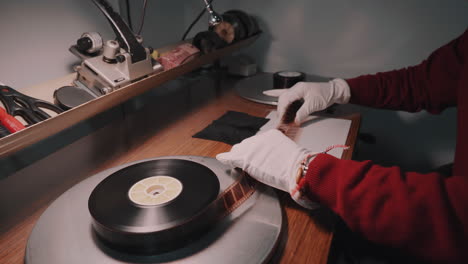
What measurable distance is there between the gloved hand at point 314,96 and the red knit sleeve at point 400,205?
0.44 m

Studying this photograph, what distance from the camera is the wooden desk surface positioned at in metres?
0.54

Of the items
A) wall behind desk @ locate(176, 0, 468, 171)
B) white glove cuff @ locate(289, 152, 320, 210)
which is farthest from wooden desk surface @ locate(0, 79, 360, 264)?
wall behind desk @ locate(176, 0, 468, 171)

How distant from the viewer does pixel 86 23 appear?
1.12m

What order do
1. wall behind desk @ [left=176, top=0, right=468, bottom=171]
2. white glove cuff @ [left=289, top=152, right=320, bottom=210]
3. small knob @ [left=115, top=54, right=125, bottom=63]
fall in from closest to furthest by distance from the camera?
white glove cuff @ [left=289, top=152, right=320, bottom=210] < small knob @ [left=115, top=54, right=125, bottom=63] < wall behind desk @ [left=176, top=0, right=468, bottom=171]

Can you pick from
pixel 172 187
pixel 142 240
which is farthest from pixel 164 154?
pixel 142 240

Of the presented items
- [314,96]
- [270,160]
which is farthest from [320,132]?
[270,160]

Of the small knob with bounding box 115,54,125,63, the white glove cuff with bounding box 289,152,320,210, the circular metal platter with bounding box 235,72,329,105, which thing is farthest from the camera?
the circular metal platter with bounding box 235,72,329,105

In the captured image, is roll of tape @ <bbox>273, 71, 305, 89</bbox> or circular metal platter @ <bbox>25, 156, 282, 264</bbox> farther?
roll of tape @ <bbox>273, 71, 305, 89</bbox>

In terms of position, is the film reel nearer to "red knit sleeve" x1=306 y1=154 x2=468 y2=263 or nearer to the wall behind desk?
"red knit sleeve" x1=306 y1=154 x2=468 y2=263

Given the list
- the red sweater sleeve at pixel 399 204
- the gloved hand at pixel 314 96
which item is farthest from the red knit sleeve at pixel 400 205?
the gloved hand at pixel 314 96

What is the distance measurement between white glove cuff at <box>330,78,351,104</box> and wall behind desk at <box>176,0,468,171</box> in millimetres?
381

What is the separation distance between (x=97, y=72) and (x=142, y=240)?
561mm

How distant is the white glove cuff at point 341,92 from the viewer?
1111 millimetres

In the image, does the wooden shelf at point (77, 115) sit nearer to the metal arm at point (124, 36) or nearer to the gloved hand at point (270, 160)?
the metal arm at point (124, 36)
